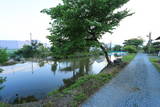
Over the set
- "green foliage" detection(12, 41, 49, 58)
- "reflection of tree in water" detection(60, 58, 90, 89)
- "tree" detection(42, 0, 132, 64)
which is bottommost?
"reflection of tree in water" detection(60, 58, 90, 89)

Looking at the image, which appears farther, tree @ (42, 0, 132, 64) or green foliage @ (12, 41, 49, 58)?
green foliage @ (12, 41, 49, 58)

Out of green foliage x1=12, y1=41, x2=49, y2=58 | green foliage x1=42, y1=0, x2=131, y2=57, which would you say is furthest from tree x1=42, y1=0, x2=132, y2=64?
green foliage x1=12, y1=41, x2=49, y2=58

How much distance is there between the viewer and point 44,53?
27562 millimetres

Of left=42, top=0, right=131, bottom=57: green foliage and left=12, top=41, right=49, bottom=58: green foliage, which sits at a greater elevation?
left=42, top=0, right=131, bottom=57: green foliage

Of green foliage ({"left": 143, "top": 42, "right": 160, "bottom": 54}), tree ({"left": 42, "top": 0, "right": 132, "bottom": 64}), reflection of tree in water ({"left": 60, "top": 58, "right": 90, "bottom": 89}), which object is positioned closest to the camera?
tree ({"left": 42, "top": 0, "right": 132, "bottom": 64})

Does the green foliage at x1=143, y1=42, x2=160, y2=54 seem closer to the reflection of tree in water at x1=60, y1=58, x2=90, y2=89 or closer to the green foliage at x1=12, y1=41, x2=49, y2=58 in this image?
the reflection of tree in water at x1=60, y1=58, x2=90, y2=89

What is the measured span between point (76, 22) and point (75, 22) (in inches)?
2.9

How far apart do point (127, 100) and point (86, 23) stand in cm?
498

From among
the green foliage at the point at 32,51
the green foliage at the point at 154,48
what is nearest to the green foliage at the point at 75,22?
the green foliage at the point at 32,51

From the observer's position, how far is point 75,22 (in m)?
6.86

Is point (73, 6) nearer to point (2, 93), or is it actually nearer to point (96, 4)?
point (96, 4)

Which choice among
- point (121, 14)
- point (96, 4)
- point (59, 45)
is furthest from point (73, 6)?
point (121, 14)

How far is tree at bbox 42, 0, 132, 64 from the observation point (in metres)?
6.79

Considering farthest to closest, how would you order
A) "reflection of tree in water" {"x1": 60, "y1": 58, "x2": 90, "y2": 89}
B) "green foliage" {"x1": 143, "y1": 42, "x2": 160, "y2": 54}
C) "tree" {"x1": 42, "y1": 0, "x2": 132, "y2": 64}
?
"green foliage" {"x1": 143, "y1": 42, "x2": 160, "y2": 54} < "reflection of tree in water" {"x1": 60, "y1": 58, "x2": 90, "y2": 89} < "tree" {"x1": 42, "y1": 0, "x2": 132, "y2": 64}
